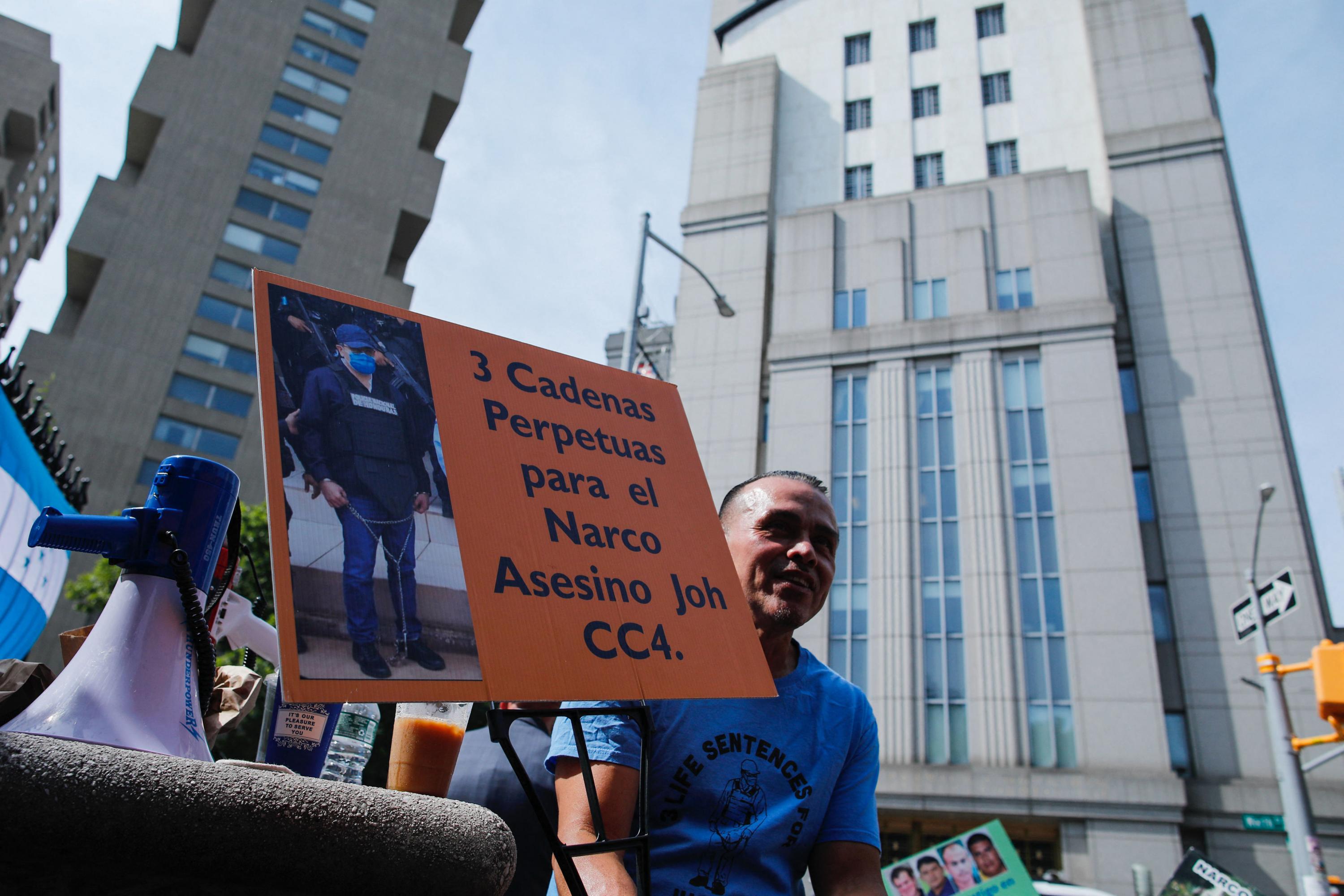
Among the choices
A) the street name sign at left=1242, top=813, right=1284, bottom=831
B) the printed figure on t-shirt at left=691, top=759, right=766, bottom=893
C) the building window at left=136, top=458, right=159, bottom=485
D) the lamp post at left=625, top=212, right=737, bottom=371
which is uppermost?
the building window at left=136, top=458, right=159, bottom=485

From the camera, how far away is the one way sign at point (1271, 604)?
10.4m

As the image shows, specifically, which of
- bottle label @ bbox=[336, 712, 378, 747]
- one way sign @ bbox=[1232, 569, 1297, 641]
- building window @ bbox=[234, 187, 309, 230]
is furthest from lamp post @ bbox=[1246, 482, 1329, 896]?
building window @ bbox=[234, 187, 309, 230]

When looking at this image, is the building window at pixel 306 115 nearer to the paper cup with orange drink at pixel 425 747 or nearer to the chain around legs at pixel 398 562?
the paper cup with orange drink at pixel 425 747

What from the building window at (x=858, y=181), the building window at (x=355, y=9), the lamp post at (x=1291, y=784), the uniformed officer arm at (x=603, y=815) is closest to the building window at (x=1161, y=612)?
the lamp post at (x=1291, y=784)

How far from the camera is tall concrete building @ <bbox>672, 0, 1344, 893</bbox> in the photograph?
70.9 ft

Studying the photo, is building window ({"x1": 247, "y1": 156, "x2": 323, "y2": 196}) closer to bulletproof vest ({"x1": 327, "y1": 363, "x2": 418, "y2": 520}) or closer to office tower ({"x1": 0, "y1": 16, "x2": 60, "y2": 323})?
office tower ({"x1": 0, "y1": 16, "x2": 60, "y2": 323})

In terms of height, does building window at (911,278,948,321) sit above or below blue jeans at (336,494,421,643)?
above

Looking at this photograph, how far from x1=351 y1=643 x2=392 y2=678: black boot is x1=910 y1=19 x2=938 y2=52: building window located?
125 ft

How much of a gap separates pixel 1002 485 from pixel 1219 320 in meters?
8.13

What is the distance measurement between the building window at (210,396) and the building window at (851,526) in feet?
75.9

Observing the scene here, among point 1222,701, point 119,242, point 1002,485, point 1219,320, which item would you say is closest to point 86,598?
point 119,242

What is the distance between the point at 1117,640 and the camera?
22234mm

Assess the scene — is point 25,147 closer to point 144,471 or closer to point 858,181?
point 144,471

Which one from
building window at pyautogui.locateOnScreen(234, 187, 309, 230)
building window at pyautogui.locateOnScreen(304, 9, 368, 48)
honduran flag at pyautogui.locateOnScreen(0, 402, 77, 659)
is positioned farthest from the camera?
building window at pyautogui.locateOnScreen(304, 9, 368, 48)
